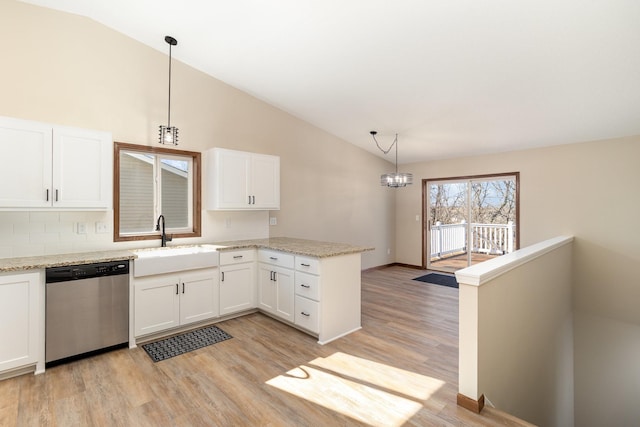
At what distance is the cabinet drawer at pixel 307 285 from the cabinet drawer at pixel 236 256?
81 centimetres

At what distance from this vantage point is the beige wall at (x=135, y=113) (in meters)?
2.89

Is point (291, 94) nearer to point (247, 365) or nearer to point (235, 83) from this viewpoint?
point (235, 83)

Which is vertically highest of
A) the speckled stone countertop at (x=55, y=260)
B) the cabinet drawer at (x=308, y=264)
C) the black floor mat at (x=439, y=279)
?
the speckled stone countertop at (x=55, y=260)

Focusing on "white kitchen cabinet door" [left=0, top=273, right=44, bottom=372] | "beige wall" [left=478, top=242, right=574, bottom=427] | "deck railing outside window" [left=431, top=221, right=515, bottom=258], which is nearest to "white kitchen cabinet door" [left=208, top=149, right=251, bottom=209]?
"white kitchen cabinet door" [left=0, top=273, right=44, bottom=372]

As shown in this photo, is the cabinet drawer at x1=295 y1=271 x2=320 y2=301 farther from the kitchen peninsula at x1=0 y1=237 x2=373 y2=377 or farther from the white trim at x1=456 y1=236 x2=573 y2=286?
the white trim at x1=456 y1=236 x2=573 y2=286

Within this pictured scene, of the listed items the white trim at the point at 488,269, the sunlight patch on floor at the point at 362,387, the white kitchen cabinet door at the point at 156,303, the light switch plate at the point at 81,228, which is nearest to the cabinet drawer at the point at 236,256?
the white kitchen cabinet door at the point at 156,303

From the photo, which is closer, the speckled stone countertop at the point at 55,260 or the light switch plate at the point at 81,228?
the speckled stone countertop at the point at 55,260

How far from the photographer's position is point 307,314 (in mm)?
3207

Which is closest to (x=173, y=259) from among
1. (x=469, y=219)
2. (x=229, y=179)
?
(x=229, y=179)

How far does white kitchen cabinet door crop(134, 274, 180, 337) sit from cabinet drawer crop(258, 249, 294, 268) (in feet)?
3.27

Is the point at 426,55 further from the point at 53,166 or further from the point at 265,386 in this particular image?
the point at 53,166

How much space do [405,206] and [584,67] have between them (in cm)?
419

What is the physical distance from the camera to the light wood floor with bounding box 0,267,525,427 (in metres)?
2.00

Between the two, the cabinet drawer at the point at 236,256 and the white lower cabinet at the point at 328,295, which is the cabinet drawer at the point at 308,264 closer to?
the white lower cabinet at the point at 328,295
